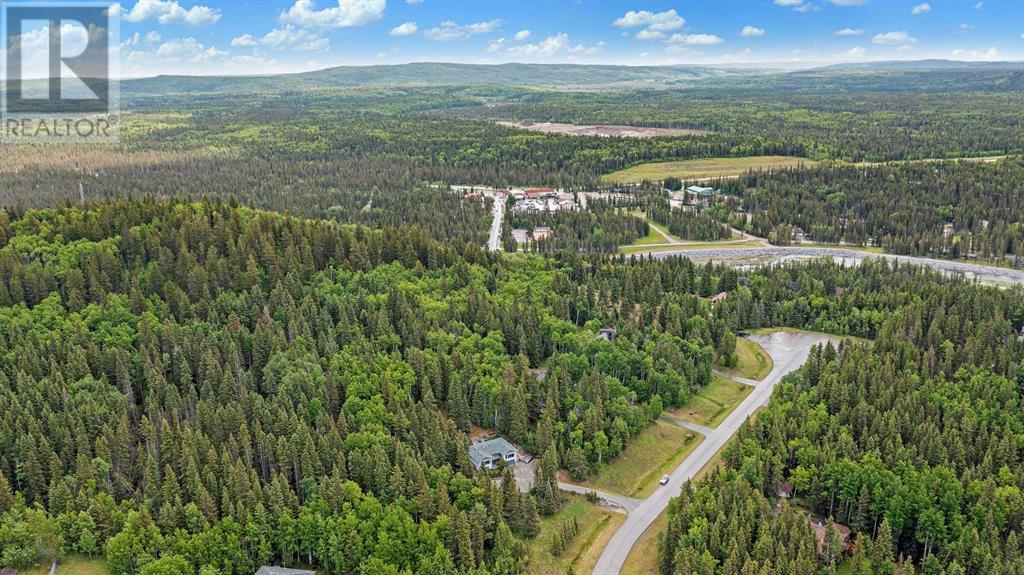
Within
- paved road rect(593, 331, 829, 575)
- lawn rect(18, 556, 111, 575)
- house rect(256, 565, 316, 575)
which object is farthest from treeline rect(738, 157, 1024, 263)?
lawn rect(18, 556, 111, 575)

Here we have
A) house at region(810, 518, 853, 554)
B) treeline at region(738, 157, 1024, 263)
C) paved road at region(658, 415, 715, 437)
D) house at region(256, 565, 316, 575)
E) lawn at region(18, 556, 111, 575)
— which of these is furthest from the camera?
treeline at region(738, 157, 1024, 263)

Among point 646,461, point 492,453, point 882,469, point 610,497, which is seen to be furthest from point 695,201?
point 492,453

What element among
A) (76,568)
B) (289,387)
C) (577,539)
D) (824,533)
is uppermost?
(289,387)

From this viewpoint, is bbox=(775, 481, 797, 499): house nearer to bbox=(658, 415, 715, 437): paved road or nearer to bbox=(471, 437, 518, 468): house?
bbox=(658, 415, 715, 437): paved road

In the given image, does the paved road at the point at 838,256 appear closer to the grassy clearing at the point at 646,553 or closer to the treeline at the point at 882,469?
the treeline at the point at 882,469

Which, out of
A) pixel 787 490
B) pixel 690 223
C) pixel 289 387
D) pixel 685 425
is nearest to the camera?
pixel 787 490

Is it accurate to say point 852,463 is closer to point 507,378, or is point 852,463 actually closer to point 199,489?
point 507,378

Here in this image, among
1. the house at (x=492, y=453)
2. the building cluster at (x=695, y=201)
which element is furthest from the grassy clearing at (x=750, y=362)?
the building cluster at (x=695, y=201)

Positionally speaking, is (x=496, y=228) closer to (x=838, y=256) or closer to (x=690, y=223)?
(x=690, y=223)

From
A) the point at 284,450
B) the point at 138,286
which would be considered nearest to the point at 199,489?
the point at 284,450
